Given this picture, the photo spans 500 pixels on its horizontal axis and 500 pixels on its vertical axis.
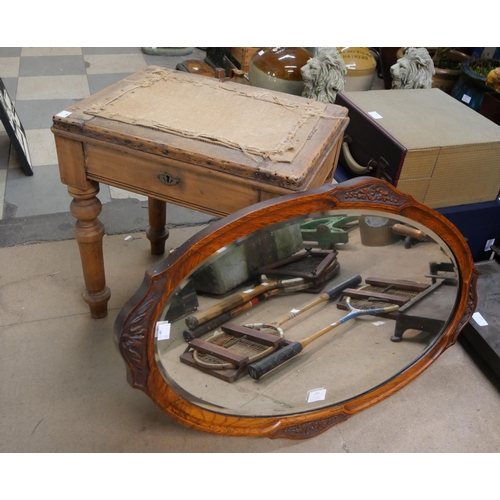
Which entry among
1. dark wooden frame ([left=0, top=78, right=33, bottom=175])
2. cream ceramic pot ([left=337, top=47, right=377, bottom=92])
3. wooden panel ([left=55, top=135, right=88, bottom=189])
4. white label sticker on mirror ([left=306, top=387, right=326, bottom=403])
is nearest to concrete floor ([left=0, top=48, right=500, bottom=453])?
white label sticker on mirror ([left=306, top=387, right=326, bottom=403])

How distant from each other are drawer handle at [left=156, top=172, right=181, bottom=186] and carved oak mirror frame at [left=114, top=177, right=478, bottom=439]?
0.29 metres

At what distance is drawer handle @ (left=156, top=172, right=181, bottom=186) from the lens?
120 cm

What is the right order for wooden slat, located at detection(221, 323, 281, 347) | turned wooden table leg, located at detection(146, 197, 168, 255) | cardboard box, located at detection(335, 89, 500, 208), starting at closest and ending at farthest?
1. wooden slat, located at detection(221, 323, 281, 347)
2. cardboard box, located at detection(335, 89, 500, 208)
3. turned wooden table leg, located at detection(146, 197, 168, 255)

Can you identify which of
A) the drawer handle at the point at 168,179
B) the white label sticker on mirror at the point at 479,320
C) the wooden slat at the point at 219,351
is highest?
the drawer handle at the point at 168,179

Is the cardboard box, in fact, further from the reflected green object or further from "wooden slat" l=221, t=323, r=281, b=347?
"wooden slat" l=221, t=323, r=281, b=347

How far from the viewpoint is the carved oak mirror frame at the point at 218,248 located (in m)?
0.94

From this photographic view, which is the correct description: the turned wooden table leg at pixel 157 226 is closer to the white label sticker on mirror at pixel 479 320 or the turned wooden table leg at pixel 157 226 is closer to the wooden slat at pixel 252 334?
the wooden slat at pixel 252 334

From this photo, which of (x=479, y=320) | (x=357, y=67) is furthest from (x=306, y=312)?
(x=357, y=67)

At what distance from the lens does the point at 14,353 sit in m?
A: 1.49

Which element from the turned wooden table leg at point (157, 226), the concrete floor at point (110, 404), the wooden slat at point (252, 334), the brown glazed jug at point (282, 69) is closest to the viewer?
the wooden slat at point (252, 334)

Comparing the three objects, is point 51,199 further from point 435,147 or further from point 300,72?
point 435,147

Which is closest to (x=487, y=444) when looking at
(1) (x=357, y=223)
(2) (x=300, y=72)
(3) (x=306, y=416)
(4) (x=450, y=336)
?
(4) (x=450, y=336)

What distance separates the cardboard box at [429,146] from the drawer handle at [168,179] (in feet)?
2.16

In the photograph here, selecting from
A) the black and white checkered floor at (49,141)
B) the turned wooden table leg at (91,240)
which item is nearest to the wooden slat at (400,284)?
the turned wooden table leg at (91,240)
